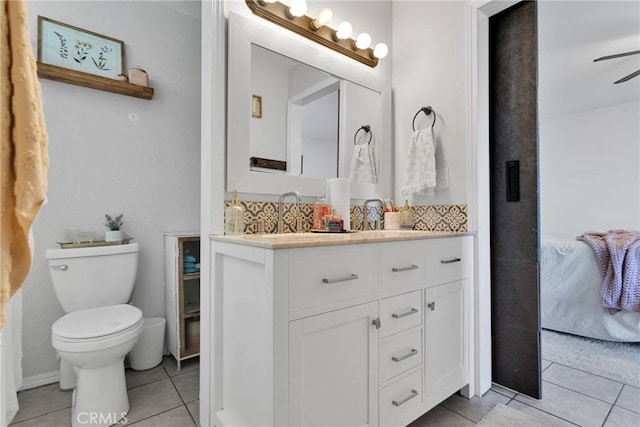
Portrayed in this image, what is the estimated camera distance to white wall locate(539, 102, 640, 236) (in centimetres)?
418

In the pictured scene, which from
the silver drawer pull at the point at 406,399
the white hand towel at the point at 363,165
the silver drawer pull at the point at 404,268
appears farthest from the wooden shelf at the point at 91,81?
the silver drawer pull at the point at 406,399

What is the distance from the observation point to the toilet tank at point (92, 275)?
68.4 inches

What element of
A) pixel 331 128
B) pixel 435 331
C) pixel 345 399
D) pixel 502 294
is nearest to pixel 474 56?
pixel 331 128

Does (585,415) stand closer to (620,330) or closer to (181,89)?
(620,330)

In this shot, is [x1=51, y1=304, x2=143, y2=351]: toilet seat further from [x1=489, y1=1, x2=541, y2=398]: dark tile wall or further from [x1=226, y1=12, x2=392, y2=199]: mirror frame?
[x1=489, y1=1, x2=541, y2=398]: dark tile wall

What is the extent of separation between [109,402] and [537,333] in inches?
87.2

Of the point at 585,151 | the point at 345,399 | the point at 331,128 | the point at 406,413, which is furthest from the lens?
the point at 585,151

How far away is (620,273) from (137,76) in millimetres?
3627

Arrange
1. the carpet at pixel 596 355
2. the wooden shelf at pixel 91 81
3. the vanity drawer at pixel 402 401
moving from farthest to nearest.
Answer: the carpet at pixel 596 355, the wooden shelf at pixel 91 81, the vanity drawer at pixel 402 401

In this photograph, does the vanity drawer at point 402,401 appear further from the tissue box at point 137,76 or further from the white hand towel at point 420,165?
the tissue box at point 137,76

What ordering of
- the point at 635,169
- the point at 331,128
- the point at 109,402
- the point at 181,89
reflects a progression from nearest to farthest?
the point at 109,402 → the point at 331,128 → the point at 181,89 → the point at 635,169

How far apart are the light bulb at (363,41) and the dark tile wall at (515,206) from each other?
0.74 meters

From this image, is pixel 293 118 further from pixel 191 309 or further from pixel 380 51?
pixel 191 309

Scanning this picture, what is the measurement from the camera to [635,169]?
4.12 metres
